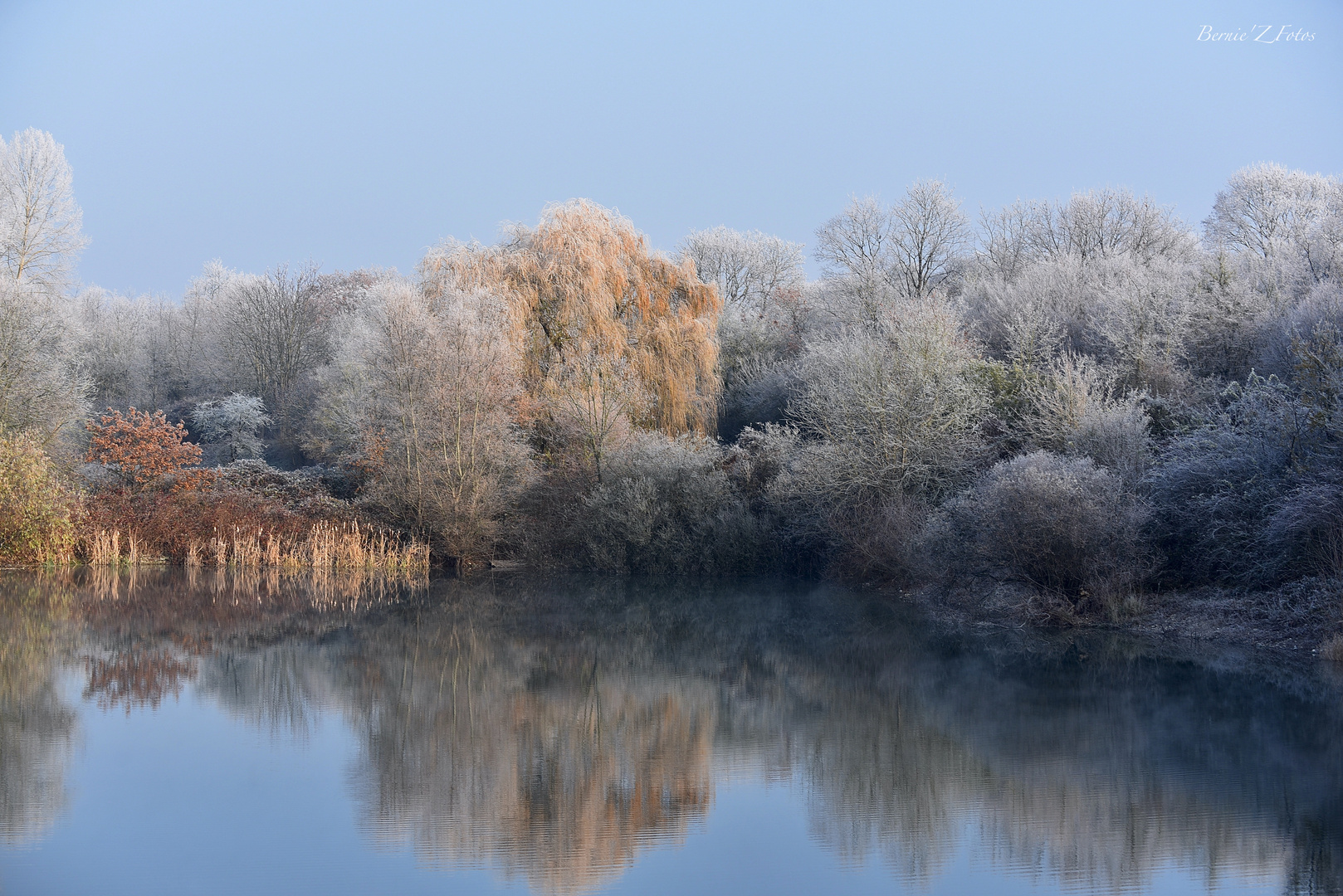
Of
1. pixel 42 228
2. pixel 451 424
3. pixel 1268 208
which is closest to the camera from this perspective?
pixel 451 424

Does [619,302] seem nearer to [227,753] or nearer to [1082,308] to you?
[1082,308]

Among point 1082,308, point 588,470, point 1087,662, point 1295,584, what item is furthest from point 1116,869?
point 1082,308

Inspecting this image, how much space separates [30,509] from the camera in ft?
68.3

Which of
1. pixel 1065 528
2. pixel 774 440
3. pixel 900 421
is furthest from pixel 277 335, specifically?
pixel 1065 528

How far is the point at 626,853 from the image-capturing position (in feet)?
22.4

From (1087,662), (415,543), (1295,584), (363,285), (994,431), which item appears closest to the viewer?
(1087,662)

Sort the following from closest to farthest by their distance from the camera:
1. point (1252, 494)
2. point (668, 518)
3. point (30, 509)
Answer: point (1252, 494)
point (30, 509)
point (668, 518)

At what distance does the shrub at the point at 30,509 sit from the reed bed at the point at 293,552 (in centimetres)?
119

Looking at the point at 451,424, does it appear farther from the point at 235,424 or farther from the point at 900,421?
the point at 235,424

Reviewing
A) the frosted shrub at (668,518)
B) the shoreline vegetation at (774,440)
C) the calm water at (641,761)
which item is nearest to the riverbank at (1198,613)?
the shoreline vegetation at (774,440)

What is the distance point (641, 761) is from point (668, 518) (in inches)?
617

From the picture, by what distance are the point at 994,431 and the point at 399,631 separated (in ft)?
41.5

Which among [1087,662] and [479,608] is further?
[479,608]

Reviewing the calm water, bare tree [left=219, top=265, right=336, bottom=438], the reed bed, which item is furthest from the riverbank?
bare tree [left=219, top=265, right=336, bottom=438]
